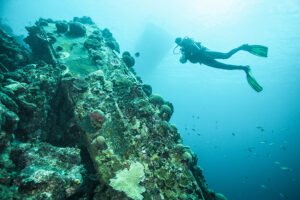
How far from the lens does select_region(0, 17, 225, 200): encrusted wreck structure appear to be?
444cm

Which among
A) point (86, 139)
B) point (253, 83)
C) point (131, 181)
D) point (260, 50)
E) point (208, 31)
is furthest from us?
point (208, 31)

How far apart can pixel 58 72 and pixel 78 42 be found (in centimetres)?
249

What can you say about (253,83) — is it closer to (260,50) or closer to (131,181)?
(260,50)

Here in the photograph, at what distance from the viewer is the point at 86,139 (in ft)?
17.3

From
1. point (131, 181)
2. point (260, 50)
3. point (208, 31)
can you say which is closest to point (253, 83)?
point (260, 50)

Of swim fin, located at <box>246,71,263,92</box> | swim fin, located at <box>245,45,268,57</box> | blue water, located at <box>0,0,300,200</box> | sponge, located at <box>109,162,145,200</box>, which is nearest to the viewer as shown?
sponge, located at <box>109,162,145,200</box>

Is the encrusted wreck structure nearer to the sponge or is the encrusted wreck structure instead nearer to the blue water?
the sponge

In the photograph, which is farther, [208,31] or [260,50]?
[208,31]

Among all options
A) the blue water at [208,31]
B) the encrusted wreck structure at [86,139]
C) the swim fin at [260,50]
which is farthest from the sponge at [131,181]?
the blue water at [208,31]

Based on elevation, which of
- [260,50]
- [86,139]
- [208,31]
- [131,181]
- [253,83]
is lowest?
[131,181]

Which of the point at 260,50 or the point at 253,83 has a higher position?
the point at 260,50

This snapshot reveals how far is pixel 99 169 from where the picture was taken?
4.77m

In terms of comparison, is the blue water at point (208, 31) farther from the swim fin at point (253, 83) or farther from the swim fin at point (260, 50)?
the swim fin at point (260, 50)

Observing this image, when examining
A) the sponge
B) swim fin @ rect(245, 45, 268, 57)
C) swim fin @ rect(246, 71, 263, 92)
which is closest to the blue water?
swim fin @ rect(246, 71, 263, 92)
